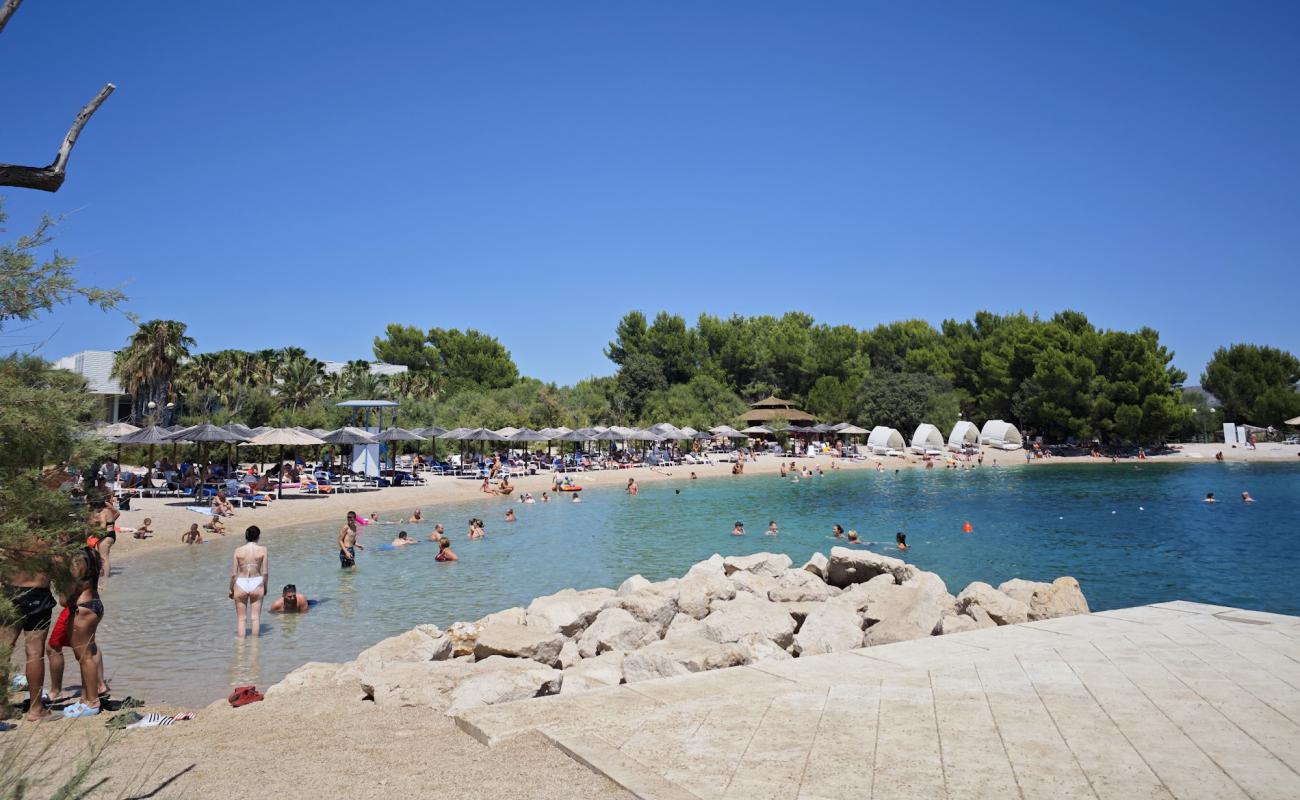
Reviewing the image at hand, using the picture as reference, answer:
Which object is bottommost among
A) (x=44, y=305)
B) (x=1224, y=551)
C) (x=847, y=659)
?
(x=1224, y=551)

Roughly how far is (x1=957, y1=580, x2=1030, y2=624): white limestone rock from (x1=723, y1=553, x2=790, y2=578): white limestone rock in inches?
142

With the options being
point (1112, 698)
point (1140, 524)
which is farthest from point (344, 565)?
point (1140, 524)

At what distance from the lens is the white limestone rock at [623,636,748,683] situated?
6402 millimetres

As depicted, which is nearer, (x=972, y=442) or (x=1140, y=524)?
(x=1140, y=524)

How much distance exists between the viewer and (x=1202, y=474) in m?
43.8

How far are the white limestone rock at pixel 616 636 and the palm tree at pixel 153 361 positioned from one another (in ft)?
106

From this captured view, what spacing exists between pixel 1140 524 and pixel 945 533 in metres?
7.41

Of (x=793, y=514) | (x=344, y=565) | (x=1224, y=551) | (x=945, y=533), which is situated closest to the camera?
Result: (x=344, y=565)

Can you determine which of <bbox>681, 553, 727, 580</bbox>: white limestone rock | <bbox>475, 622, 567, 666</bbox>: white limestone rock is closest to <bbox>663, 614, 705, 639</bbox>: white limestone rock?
<bbox>475, 622, 567, 666</bbox>: white limestone rock

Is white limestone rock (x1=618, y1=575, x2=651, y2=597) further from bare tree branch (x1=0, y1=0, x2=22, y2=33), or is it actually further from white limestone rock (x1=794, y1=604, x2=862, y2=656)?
bare tree branch (x1=0, y1=0, x2=22, y2=33)

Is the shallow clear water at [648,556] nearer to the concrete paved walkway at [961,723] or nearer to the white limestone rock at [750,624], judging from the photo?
the white limestone rock at [750,624]

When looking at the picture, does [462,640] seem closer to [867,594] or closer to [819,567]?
[867,594]

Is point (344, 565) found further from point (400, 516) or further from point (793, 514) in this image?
point (793, 514)

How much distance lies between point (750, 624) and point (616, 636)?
4.81 ft
